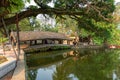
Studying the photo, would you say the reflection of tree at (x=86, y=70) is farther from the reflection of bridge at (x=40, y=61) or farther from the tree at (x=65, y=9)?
the tree at (x=65, y=9)

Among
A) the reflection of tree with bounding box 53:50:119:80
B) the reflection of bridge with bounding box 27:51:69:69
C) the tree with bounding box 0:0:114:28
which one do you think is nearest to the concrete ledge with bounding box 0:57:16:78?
the tree with bounding box 0:0:114:28

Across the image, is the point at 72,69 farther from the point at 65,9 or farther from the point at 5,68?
the point at 5,68

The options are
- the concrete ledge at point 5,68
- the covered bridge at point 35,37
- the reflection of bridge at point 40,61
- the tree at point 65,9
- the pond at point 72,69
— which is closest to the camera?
the concrete ledge at point 5,68

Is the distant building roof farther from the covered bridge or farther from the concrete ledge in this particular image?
the concrete ledge

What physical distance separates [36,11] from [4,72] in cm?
552

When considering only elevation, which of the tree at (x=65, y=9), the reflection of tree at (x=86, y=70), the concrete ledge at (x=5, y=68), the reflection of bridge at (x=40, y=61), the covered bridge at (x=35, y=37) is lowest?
the reflection of tree at (x=86, y=70)

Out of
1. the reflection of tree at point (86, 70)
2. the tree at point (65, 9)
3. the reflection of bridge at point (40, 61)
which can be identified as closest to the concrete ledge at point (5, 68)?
the tree at point (65, 9)

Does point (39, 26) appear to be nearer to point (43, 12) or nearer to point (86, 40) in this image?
point (86, 40)

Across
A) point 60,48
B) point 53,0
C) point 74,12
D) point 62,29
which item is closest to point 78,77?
point 74,12

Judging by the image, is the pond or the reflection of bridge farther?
the reflection of bridge

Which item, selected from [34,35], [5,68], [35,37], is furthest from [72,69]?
[34,35]

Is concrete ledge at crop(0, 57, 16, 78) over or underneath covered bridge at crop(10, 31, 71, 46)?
underneath

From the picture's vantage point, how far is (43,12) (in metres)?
15.0

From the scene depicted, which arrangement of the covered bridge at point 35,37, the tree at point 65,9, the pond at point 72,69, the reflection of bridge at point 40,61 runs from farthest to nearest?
the covered bridge at point 35,37 < the reflection of bridge at point 40,61 < the pond at point 72,69 < the tree at point 65,9
